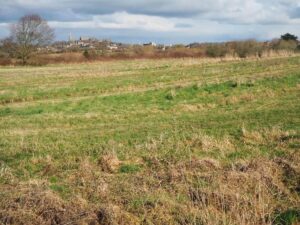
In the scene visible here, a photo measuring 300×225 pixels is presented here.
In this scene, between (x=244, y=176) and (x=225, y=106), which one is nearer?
(x=244, y=176)

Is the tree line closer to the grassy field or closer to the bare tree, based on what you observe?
the bare tree

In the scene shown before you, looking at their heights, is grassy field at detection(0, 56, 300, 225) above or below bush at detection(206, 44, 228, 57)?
below

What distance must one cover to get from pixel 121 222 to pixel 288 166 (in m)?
3.83

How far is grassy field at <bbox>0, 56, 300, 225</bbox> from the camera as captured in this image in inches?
286

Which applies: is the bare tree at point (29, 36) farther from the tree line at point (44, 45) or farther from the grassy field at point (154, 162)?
the grassy field at point (154, 162)

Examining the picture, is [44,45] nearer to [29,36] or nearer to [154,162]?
[29,36]

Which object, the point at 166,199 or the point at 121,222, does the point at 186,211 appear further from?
the point at 121,222

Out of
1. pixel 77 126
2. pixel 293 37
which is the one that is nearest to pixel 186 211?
pixel 77 126

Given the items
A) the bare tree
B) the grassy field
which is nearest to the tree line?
the bare tree

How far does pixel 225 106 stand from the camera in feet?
61.3

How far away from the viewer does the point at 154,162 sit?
10.0 meters

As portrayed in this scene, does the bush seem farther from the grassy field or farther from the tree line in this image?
the grassy field

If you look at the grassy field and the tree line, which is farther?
the tree line

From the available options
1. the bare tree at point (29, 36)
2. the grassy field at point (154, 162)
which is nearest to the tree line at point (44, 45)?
the bare tree at point (29, 36)
